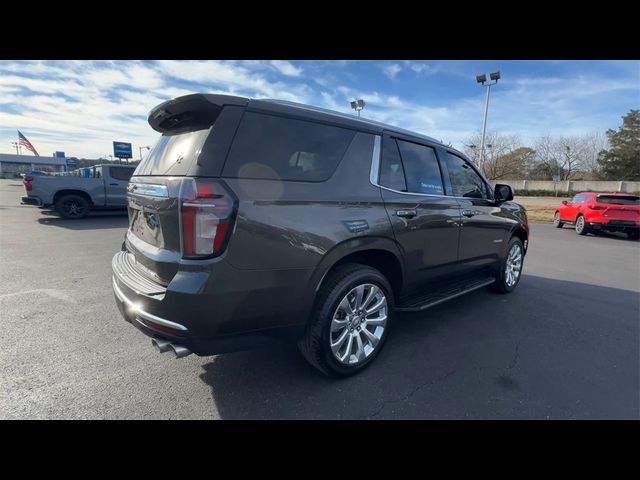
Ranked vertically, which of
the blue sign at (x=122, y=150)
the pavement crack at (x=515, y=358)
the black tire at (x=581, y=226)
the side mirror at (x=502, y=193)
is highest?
the blue sign at (x=122, y=150)

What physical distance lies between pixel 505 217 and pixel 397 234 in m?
2.54

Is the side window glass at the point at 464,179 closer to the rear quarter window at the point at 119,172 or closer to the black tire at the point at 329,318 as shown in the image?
the black tire at the point at 329,318

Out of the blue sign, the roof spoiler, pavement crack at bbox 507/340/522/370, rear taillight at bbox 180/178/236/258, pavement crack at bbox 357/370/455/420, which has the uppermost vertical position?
the blue sign

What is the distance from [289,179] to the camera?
2.18 meters

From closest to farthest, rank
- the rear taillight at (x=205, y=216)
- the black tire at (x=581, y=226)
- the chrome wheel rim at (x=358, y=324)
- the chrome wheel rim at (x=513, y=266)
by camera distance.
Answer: the rear taillight at (x=205, y=216), the chrome wheel rim at (x=358, y=324), the chrome wheel rim at (x=513, y=266), the black tire at (x=581, y=226)

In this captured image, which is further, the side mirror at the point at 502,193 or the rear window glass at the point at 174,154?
the side mirror at the point at 502,193

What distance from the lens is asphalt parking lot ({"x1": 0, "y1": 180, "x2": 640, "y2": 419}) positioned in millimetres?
2266

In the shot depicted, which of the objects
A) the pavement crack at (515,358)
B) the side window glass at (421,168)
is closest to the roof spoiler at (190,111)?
the side window glass at (421,168)

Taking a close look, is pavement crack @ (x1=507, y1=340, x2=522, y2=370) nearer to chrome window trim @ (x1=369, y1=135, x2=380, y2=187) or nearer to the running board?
the running board

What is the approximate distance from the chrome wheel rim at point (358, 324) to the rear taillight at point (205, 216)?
1.07 m

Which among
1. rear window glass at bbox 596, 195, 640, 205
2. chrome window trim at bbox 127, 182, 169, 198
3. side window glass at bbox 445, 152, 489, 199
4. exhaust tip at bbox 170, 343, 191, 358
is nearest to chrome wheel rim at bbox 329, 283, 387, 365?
exhaust tip at bbox 170, 343, 191, 358

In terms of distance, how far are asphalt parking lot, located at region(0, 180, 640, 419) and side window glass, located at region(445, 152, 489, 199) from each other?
58.3 inches

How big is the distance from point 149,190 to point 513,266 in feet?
16.4

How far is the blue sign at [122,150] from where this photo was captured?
36.4m
